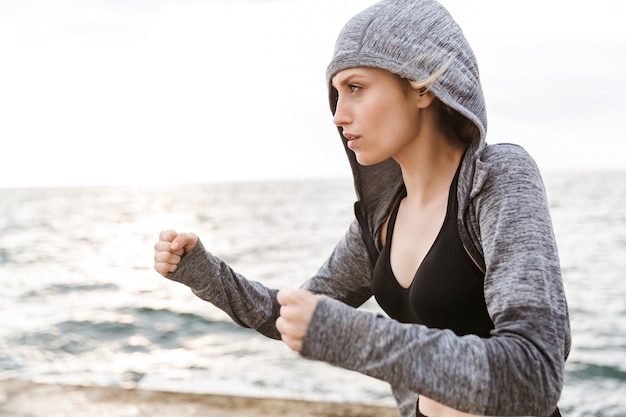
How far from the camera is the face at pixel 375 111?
1642mm

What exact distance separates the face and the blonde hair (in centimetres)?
4

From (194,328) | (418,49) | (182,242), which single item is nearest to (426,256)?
(418,49)

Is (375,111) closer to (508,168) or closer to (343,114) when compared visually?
(343,114)

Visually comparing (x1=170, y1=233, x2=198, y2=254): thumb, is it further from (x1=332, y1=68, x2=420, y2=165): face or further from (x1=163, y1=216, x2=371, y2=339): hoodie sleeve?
(x1=332, y1=68, x2=420, y2=165): face

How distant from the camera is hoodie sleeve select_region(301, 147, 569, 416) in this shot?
1189mm

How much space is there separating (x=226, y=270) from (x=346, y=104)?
58cm

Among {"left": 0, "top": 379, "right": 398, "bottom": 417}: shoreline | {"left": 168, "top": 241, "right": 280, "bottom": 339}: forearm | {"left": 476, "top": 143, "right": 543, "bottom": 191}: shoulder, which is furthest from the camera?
{"left": 0, "top": 379, "right": 398, "bottom": 417}: shoreline

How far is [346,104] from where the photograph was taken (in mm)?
1678

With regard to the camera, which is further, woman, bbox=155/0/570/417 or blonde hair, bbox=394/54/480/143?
blonde hair, bbox=394/54/480/143

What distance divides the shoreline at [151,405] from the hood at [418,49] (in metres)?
2.29

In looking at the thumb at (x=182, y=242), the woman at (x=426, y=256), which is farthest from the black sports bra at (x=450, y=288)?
the thumb at (x=182, y=242)

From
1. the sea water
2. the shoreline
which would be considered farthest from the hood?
the sea water

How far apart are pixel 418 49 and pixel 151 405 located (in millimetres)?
2814

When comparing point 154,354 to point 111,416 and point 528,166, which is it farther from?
point 528,166
